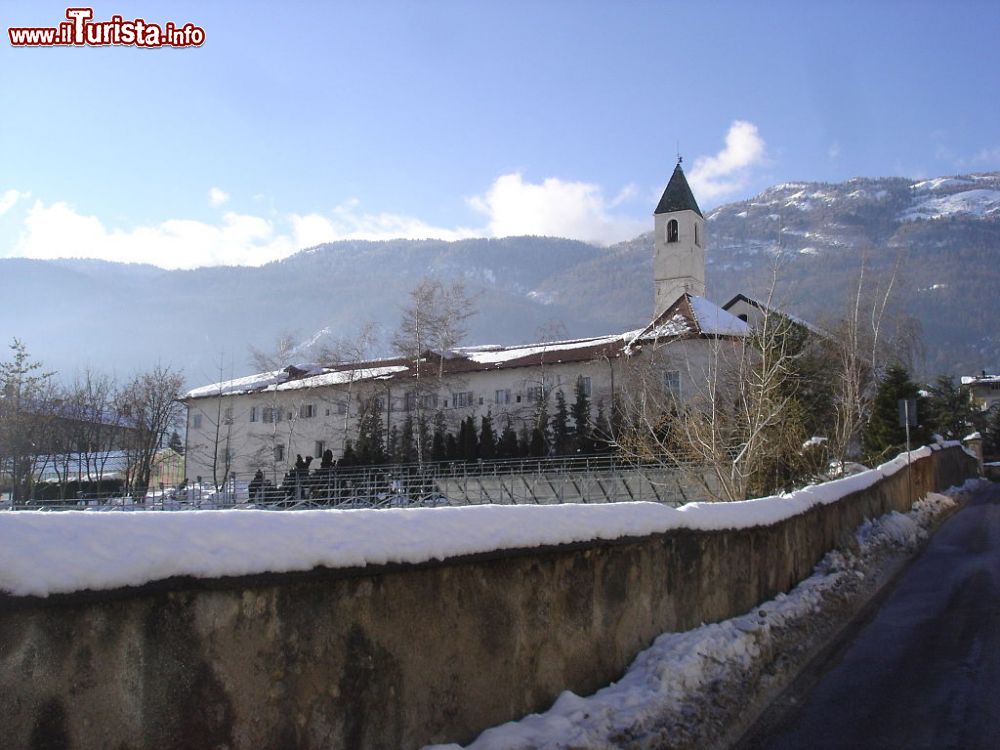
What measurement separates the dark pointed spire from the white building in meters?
0.22

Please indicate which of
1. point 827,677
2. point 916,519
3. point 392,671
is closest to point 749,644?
point 827,677

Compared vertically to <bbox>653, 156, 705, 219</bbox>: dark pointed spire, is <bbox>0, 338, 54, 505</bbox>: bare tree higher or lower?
lower

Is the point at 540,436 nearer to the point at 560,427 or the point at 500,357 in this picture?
the point at 560,427

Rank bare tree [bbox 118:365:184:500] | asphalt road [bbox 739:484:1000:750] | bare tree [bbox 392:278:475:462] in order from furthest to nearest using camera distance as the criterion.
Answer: bare tree [bbox 392:278:475:462] → bare tree [bbox 118:365:184:500] → asphalt road [bbox 739:484:1000:750]

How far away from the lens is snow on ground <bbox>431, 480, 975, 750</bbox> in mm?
5652

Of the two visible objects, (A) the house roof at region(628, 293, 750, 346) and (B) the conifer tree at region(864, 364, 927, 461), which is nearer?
(B) the conifer tree at region(864, 364, 927, 461)

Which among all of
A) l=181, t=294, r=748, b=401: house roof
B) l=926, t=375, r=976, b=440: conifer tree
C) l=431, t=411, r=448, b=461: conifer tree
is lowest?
Answer: l=431, t=411, r=448, b=461: conifer tree

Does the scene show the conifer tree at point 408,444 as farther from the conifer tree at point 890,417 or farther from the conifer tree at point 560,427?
the conifer tree at point 890,417

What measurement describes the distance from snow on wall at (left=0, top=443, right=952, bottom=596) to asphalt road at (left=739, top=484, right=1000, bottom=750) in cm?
224

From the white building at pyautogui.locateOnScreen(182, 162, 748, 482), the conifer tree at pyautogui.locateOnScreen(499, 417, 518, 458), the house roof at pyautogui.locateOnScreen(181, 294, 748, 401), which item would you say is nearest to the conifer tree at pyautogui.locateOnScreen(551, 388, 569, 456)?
the white building at pyautogui.locateOnScreen(182, 162, 748, 482)

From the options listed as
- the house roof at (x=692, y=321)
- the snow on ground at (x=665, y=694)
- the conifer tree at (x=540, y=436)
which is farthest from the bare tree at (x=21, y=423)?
the snow on ground at (x=665, y=694)

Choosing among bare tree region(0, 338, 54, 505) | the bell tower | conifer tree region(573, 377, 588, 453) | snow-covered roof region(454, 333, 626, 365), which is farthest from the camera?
the bell tower

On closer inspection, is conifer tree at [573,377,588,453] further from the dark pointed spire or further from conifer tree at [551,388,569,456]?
the dark pointed spire

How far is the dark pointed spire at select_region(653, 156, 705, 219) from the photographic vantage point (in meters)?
80.5
